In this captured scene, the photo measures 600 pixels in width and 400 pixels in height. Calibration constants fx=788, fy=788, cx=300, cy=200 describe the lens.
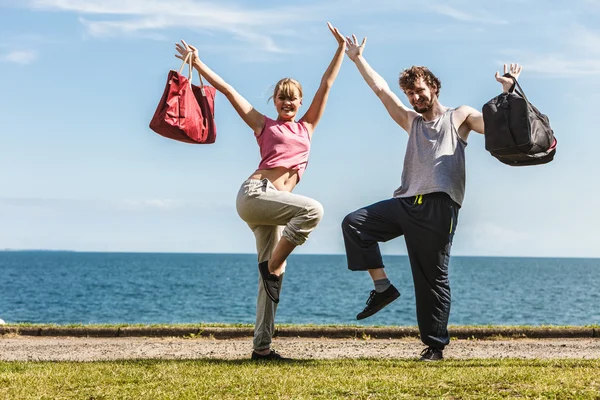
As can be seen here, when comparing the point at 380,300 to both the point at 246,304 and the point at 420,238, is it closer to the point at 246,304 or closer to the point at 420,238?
the point at 420,238

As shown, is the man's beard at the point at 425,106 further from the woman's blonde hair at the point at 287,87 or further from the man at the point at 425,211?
the woman's blonde hair at the point at 287,87

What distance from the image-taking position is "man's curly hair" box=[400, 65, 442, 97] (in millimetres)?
7242

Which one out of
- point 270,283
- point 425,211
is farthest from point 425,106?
point 270,283

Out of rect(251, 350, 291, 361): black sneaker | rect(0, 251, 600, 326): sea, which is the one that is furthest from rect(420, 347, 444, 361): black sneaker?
rect(0, 251, 600, 326): sea

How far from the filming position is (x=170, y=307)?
214 feet

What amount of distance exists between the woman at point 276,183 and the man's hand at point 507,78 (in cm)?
160

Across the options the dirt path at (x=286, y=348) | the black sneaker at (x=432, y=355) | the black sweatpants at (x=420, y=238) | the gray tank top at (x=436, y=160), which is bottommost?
the dirt path at (x=286, y=348)

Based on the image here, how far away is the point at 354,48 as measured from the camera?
778 centimetres

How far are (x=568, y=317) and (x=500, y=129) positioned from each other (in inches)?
2164

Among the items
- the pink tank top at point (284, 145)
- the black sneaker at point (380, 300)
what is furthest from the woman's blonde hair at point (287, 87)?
the black sneaker at point (380, 300)

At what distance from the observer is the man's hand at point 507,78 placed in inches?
274

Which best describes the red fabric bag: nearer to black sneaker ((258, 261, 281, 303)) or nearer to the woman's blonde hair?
the woman's blonde hair

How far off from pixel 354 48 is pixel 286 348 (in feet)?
11.7

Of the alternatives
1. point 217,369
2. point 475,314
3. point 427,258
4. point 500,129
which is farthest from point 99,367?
point 475,314
